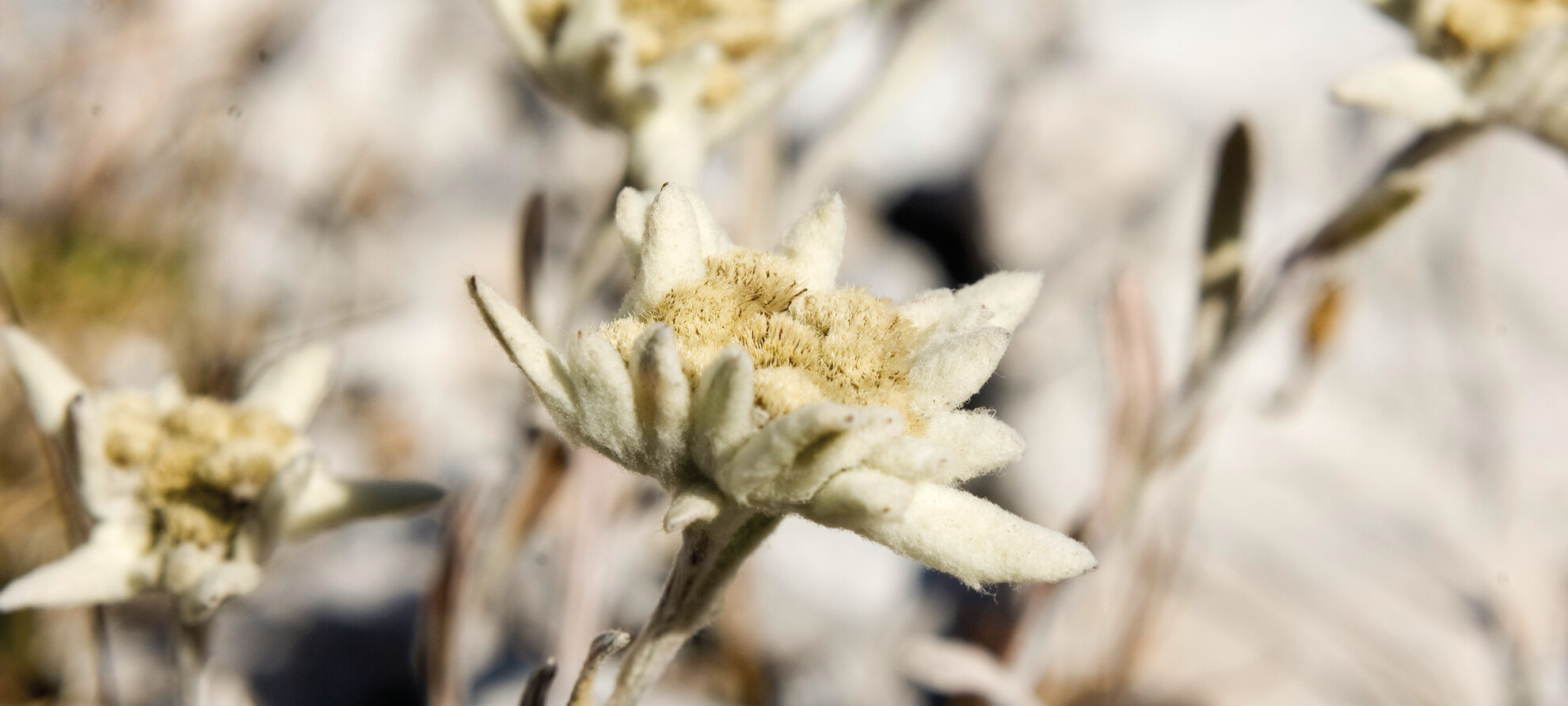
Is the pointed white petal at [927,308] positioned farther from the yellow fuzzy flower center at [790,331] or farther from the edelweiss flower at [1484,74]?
the edelweiss flower at [1484,74]

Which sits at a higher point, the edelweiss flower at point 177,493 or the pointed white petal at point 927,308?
the pointed white petal at point 927,308

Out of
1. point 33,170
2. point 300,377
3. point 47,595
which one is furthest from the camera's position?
point 33,170

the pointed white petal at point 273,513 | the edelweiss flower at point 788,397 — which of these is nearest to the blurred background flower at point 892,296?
the pointed white petal at point 273,513

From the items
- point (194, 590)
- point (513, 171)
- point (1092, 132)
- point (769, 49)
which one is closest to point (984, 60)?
point (1092, 132)

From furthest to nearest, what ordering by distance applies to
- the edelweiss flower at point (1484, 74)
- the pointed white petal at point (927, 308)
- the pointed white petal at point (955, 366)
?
the edelweiss flower at point (1484, 74) → the pointed white petal at point (927, 308) → the pointed white petal at point (955, 366)

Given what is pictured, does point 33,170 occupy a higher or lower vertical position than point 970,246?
higher

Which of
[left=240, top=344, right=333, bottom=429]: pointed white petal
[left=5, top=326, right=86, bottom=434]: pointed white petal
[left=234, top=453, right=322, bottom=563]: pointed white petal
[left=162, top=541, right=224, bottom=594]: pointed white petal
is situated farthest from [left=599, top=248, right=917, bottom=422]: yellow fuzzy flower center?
[left=5, top=326, right=86, bottom=434]: pointed white petal

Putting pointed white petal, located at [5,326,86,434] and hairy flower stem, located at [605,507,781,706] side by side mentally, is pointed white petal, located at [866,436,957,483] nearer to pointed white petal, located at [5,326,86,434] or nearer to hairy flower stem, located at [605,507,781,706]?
hairy flower stem, located at [605,507,781,706]

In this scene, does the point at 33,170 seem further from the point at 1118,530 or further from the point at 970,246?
the point at 1118,530
